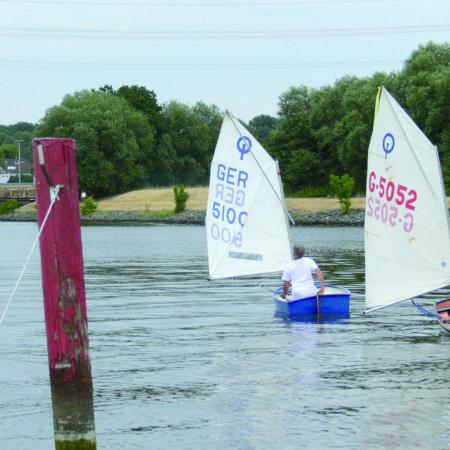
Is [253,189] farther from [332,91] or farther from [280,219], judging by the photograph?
[332,91]

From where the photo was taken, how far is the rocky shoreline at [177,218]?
401 feet

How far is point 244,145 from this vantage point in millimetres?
37750

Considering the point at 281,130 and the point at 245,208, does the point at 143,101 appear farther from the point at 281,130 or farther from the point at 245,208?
the point at 245,208

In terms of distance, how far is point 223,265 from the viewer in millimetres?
38719

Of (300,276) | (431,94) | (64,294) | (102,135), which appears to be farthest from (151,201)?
(64,294)

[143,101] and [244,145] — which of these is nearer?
[244,145]

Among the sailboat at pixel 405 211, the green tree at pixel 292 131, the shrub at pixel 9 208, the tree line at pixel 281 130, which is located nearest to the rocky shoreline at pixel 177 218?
the tree line at pixel 281 130

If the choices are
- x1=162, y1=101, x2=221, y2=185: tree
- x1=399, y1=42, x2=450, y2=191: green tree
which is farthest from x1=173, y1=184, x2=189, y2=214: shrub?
x1=399, y1=42, x2=450, y2=191: green tree

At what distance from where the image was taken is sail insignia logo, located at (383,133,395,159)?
28.3 m

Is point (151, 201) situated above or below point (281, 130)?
below

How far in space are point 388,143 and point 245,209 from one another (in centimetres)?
1009

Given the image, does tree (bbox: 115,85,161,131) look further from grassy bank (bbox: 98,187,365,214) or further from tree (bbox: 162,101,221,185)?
grassy bank (bbox: 98,187,365,214)

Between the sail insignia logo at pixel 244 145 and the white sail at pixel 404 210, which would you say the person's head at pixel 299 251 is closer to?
the white sail at pixel 404 210

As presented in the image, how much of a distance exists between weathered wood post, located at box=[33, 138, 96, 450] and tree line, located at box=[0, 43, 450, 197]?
96.1m
